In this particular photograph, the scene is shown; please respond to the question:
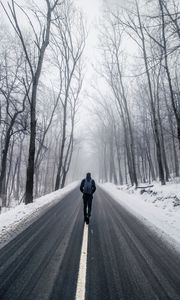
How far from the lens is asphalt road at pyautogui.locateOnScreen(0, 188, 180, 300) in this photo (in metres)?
3.31

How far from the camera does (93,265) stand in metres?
4.27

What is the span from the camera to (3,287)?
11.2 feet

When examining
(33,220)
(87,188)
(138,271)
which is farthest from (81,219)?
(138,271)

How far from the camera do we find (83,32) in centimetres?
2375

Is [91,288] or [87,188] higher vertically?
[87,188]

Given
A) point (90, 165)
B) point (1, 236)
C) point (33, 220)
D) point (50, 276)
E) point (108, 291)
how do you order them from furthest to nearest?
point (90, 165) < point (33, 220) < point (1, 236) < point (50, 276) < point (108, 291)

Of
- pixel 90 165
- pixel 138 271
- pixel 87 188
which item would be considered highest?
pixel 90 165

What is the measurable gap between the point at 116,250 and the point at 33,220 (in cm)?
415

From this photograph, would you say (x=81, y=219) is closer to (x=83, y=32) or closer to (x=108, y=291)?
(x=108, y=291)

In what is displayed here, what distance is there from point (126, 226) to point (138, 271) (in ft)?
11.3

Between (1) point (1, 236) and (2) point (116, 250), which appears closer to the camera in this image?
(2) point (116, 250)

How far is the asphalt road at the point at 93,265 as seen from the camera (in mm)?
3307

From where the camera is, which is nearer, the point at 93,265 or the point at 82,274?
the point at 82,274

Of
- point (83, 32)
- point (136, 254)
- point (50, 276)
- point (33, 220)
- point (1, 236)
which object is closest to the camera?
point (50, 276)
